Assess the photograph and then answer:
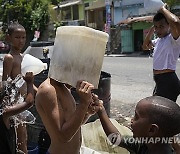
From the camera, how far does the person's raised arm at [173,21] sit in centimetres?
351

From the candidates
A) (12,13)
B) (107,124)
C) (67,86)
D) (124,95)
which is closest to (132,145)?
(107,124)

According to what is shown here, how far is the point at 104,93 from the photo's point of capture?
420 cm

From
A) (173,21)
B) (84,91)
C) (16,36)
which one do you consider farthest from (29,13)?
(84,91)

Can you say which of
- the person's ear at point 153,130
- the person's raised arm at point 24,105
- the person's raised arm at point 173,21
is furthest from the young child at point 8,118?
the person's raised arm at point 173,21

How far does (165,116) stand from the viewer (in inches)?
73.8

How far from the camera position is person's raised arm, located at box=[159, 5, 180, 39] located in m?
3.51

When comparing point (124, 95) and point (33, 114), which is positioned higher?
point (33, 114)

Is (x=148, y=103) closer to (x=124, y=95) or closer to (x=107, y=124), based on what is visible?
(x=107, y=124)

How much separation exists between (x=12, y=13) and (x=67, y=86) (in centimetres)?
3426

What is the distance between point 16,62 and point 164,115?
2.24 meters

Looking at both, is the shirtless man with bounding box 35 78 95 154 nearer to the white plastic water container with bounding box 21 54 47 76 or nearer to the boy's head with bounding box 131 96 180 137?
the boy's head with bounding box 131 96 180 137

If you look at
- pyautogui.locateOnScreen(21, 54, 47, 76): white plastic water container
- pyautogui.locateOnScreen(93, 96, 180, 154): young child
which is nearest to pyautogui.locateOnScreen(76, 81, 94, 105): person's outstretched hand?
pyautogui.locateOnScreen(93, 96, 180, 154): young child

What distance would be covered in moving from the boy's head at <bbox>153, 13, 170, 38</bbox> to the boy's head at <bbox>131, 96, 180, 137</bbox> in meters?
1.93

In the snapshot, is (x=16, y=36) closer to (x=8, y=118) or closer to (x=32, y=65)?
(x=32, y=65)
